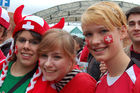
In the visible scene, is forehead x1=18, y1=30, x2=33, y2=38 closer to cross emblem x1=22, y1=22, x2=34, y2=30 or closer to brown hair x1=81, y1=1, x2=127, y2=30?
cross emblem x1=22, y1=22, x2=34, y2=30

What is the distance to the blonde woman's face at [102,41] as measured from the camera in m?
1.53

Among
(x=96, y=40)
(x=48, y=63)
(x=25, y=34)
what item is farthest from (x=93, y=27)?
(x=25, y=34)

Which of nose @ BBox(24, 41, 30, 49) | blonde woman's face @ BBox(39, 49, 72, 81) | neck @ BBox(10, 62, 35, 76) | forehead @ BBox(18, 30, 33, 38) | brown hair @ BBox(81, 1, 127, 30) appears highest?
brown hair @ BBox(81, 1, 127, 30)

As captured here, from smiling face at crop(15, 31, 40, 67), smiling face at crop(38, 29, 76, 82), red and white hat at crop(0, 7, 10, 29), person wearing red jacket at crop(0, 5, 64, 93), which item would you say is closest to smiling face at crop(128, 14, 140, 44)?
smiling face at crop(38, 29, 76, 82)

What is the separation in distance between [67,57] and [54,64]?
0.15 m

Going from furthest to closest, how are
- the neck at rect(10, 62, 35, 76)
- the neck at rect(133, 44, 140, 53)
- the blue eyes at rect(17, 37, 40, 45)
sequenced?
the neck at rect(133, 44, 140, 53) → the neck at rect(10, 62, 35, 76) → the blue eyes at rect(17, 37, 40, 45)

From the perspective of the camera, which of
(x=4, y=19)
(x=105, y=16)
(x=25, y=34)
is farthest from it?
(x=4, y=19)

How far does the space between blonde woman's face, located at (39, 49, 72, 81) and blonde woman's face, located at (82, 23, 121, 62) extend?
0.98 ft

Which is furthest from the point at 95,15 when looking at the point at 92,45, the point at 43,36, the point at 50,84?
the point at 50,84

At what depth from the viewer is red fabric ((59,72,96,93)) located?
1.74 metres

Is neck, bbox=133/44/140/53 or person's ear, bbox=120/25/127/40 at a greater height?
person's ear, bbox=120/25/127/40

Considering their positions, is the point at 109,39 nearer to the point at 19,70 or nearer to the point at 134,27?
the point at 19,70

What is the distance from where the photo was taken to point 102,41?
154 cm

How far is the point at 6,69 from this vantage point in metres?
1.97
